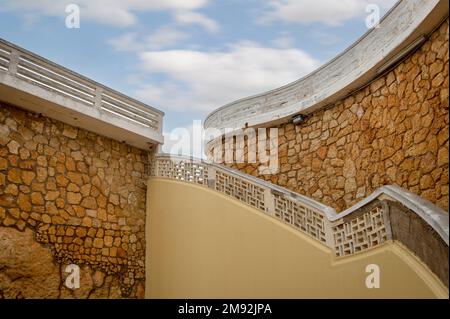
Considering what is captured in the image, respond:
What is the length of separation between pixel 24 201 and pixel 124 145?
2139 mm

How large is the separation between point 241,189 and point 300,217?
119cm

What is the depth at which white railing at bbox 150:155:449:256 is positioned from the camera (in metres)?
4.23

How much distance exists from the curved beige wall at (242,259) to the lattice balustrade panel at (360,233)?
0.15 m

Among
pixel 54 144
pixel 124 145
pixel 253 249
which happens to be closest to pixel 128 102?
pixel 124 145

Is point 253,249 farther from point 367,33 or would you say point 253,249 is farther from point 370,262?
point 367,33

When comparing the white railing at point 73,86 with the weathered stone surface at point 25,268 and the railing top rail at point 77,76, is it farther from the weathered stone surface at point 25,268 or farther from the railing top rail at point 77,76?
the weathered stone surface at point 25,268

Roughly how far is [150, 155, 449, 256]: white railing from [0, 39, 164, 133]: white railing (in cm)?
88

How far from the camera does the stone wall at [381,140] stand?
543 cm

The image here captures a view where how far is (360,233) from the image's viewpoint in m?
4.89

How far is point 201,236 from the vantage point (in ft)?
21.5

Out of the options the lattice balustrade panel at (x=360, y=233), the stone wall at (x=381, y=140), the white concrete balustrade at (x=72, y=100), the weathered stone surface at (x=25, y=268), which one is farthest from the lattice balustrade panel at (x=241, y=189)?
the weathered stone surface at (x=25, y=268)

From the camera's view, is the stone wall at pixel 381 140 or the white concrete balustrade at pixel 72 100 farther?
the white concrete balustrade at pixel 72 100

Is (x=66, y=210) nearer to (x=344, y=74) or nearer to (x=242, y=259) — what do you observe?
(x=242, y=259)
